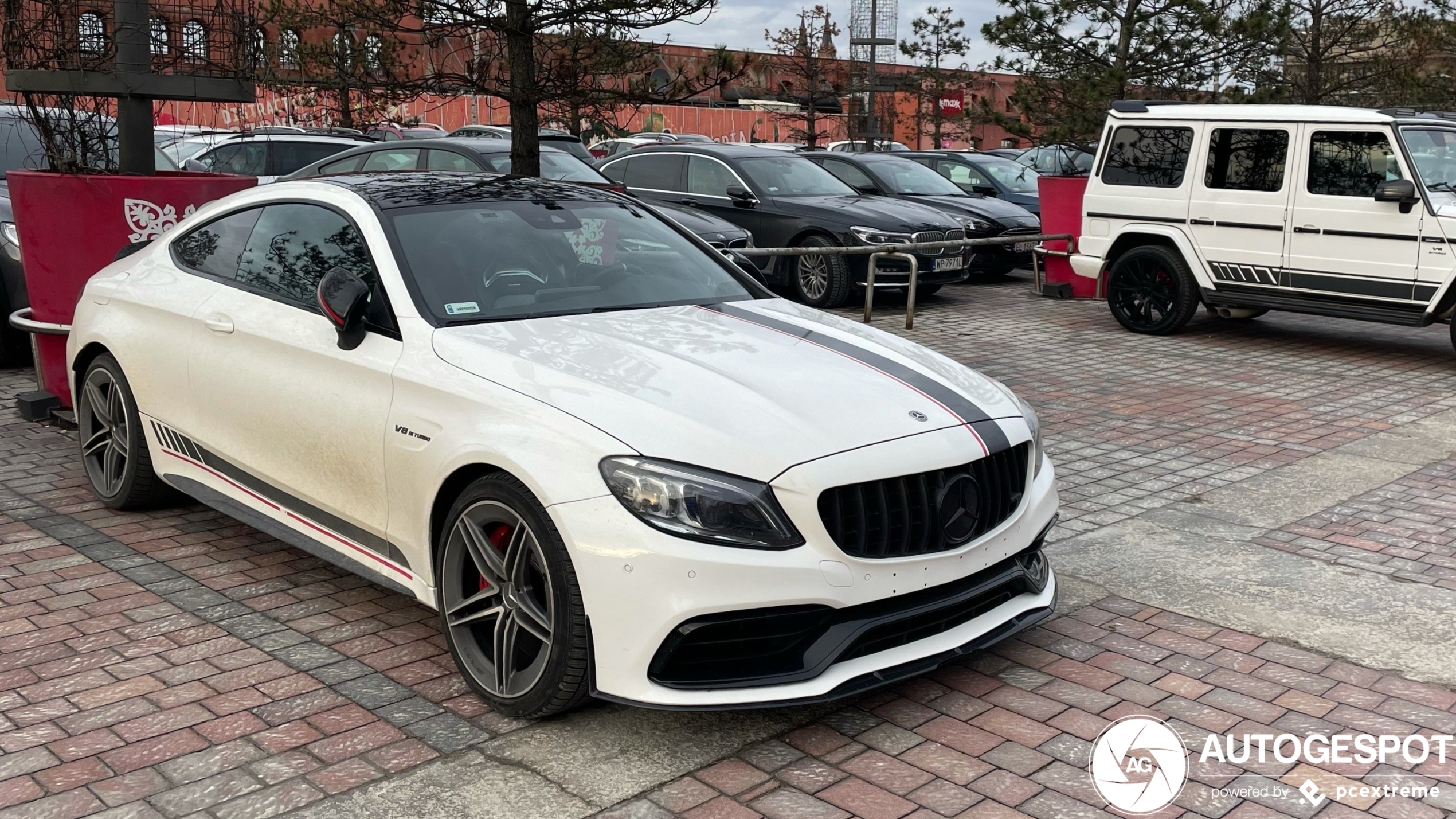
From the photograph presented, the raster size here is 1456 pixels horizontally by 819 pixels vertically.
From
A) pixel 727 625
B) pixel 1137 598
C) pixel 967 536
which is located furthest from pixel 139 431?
pixel 1137 598

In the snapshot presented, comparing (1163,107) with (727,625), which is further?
(1163,107)

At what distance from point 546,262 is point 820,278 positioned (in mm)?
8913

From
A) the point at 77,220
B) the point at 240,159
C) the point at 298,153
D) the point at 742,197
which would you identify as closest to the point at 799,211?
the point at 742,197

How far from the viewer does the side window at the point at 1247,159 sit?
1099 centimetres

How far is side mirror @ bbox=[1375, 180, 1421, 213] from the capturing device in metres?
10.1

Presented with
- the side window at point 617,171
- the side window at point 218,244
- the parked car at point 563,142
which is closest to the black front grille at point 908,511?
the side window at point 218,244

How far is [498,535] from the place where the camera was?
12.9 feet

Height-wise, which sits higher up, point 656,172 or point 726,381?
point 656,172

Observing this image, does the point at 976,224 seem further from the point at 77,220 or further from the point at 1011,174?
the point at 77,220

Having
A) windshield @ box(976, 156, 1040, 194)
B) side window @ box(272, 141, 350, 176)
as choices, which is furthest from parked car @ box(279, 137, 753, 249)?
windshield @ box(976, 156, 1040, 194)

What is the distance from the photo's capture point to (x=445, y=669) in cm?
435

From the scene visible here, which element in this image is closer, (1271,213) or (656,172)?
(1271,213)

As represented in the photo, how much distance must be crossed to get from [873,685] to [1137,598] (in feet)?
5.76

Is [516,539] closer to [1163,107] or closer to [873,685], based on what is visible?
[873,685]
